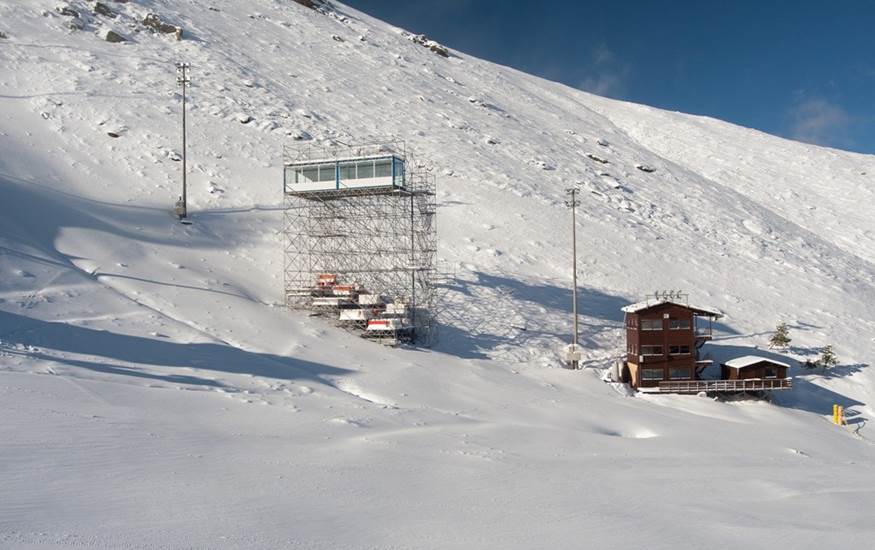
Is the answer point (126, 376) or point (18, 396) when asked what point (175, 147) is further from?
point (18, 396)

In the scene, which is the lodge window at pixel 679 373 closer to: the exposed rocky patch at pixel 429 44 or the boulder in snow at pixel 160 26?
the boulder in snow at pixel 160 26

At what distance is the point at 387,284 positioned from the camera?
3703 cm

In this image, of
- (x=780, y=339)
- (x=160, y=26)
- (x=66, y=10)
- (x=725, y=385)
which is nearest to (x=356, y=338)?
(x=725, y=385)

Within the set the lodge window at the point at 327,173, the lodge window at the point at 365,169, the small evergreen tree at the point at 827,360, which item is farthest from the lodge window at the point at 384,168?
the small evergreen tree at the point at 827,360

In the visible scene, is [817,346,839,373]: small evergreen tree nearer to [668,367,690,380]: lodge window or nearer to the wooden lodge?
the wooden lodge

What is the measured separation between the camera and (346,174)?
34500 millimetres

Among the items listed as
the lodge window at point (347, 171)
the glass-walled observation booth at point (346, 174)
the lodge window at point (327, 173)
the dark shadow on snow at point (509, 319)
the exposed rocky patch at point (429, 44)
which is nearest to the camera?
the dark shadow on snow at point (509, 319)

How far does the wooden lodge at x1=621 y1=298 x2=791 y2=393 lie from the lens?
32.2 m

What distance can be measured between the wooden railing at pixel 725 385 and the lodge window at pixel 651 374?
751 mm

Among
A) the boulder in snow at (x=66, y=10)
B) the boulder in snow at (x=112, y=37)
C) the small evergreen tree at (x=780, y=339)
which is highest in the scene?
the boulder in snow at (x=66, y=10)

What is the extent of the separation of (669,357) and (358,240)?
60.3ft

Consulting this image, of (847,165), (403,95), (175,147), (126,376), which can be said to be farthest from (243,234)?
(847,165)

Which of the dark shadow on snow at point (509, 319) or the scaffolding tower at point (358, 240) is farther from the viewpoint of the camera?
the scaffolding tower at point (358, 240)

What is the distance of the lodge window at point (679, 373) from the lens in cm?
3284
